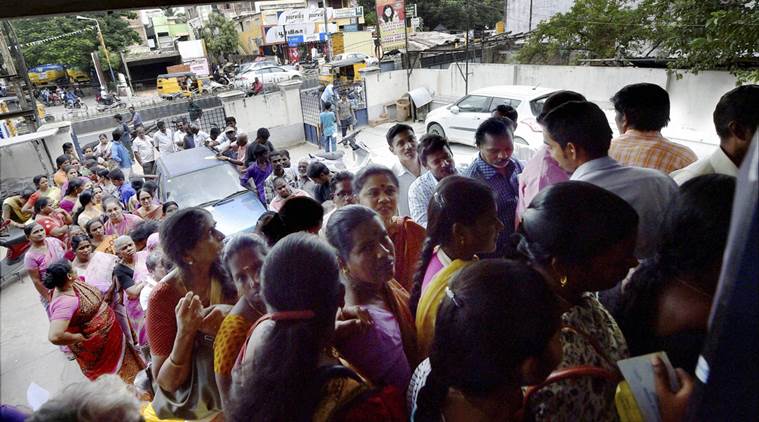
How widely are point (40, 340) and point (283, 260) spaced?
4.62m

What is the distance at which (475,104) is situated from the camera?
5910mm

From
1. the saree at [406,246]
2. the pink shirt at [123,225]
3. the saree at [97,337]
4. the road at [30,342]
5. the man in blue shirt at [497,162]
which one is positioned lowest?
the road at [30,342]

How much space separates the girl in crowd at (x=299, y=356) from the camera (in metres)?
1.00

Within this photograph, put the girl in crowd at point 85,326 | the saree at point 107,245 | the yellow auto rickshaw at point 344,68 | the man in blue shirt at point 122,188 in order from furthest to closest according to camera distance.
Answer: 1. the yellow auto rickshaw at point 344,68
2. the man in blue shirt at point 122,188
3. the saree at point 107,245
4. the girl in crowd at point 85,326

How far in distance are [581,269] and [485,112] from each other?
5041 mm

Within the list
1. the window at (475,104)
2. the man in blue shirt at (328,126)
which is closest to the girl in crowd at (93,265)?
the window at (475,104)

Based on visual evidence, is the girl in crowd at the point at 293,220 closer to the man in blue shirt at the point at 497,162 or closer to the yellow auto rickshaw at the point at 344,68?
the man in blue shirt at the point at 497,162

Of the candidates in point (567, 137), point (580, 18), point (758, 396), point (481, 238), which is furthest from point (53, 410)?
point (580, 18)

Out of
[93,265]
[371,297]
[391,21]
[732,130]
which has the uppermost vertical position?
[391,21]

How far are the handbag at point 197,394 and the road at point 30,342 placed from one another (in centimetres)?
174

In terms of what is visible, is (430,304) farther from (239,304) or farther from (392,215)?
(239,304)

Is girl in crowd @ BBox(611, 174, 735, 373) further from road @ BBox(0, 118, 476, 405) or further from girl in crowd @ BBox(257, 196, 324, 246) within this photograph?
road @ BBox(0, 118, 476, 405)

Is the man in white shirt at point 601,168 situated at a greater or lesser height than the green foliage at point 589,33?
lesser

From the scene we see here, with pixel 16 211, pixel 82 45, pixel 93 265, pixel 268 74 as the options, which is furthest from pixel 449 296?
pixel 82 45
